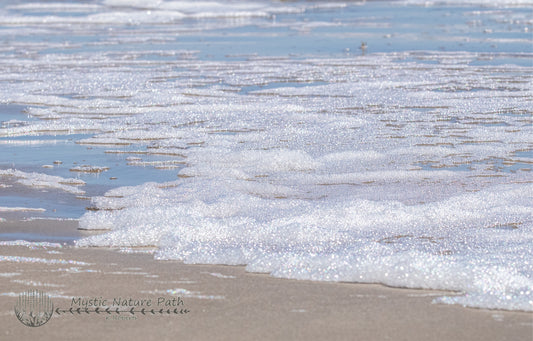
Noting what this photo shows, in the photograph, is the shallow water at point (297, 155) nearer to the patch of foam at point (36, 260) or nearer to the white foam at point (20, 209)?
the white foam at point (20, 209)

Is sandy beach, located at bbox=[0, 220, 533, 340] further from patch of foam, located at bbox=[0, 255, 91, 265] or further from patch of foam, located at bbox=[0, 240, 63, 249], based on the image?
patch of foam, located at bbox=[0, 240, 63, 249]

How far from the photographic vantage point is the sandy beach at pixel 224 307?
12.5ft

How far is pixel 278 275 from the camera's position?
185 inches

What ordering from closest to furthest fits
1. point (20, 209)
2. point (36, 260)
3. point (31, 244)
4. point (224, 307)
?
point (224, 307)
point (36, 260)
point (31, 244)
point (20, 209)

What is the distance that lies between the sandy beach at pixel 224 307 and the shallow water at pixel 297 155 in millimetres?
191

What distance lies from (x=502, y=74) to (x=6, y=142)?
26.5 feet

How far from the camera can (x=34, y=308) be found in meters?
4.16

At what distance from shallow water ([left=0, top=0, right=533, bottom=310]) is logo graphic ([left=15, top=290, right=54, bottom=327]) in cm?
104

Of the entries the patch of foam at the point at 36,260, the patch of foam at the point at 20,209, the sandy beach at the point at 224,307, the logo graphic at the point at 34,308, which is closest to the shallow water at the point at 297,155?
the patch of foam at the point at 20,209

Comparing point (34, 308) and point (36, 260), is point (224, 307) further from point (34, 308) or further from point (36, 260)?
point (36, 260)

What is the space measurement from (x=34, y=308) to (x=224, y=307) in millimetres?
964

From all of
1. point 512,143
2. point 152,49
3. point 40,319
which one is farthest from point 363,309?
point 152,49

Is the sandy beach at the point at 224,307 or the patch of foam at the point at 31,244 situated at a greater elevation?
the sandy beach at the point at 224,307

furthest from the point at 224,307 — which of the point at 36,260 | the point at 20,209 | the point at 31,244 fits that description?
the point at 20,209
